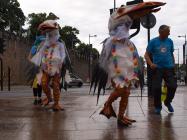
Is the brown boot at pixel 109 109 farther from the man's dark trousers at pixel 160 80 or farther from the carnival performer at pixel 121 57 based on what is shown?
the man's dark trousers at pixel 160 80

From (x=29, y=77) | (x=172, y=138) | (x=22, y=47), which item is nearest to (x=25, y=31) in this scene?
(x=22, y=47)

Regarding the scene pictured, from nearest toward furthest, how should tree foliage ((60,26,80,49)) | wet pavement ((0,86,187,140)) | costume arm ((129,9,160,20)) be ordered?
wet pavement ((0,86,187,140)) → costume arm ((129,9,160,20)) → tree foliage ((60,26,80,49))

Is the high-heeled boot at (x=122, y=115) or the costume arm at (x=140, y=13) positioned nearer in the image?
the high-heeled boot at (x=122, y=115)

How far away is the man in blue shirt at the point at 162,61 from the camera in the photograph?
9492mm

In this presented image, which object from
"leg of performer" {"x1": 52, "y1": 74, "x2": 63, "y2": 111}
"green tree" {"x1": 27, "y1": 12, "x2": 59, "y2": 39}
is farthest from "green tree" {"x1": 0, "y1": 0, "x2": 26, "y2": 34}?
"leg of performer" {"x1": 52, "y1": 74, "x2": 63, "y2": 111}

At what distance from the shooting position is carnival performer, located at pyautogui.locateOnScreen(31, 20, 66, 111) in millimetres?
10547

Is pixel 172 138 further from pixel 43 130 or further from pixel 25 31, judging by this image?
pixel 25 31

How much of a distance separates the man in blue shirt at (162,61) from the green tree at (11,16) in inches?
2516

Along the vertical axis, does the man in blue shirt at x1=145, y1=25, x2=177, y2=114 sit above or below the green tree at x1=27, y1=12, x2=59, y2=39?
below

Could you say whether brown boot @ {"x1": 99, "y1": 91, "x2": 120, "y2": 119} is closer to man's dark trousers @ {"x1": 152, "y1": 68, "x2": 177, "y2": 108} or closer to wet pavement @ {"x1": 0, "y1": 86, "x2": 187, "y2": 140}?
wet pavement @ {"x1": 0, "y1": 86, "x2": 187, "y2": 140}

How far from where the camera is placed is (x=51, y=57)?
1062cm

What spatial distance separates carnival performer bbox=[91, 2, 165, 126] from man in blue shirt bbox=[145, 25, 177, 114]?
1.48 meters

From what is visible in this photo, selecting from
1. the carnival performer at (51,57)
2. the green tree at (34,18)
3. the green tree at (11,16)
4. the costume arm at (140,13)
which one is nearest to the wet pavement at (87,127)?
the carnival performer at (51,57)

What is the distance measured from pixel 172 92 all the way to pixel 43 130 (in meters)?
3.37
